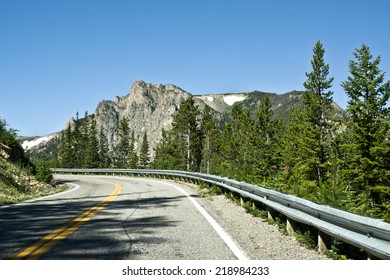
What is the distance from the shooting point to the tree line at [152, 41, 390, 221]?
13257mm

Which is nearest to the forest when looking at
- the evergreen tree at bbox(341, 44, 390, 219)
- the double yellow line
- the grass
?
the evergreen tree at bbox(341, 44, 390, 219)

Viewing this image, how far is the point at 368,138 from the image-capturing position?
27.2 meters

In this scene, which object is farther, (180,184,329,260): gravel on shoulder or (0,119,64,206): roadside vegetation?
(0,119,64,206): roadside vegetation

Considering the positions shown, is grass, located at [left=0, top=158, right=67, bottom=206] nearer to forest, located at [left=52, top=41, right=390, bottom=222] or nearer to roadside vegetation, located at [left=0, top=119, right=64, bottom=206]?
roadside vegetation, located at [left=0, top=119, right=64, bottom=206]

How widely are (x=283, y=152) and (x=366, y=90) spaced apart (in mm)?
23241

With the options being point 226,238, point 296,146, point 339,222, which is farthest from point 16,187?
point 296,146

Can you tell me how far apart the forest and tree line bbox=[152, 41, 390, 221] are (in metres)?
0.02

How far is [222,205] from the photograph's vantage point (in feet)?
40.8

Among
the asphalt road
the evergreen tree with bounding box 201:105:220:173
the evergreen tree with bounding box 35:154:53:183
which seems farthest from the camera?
the evergreen tree with bounding box 201:105:220:173

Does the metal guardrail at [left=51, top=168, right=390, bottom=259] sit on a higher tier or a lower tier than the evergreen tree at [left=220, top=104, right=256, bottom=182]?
lower

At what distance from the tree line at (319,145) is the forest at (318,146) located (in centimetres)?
2

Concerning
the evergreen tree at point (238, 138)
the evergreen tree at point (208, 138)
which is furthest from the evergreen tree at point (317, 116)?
the evergreen tree at point (208, 138)

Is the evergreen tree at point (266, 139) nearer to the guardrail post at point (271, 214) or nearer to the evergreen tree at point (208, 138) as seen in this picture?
the evergreen tree at point (208, 138)

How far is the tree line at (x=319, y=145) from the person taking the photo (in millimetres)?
13257
